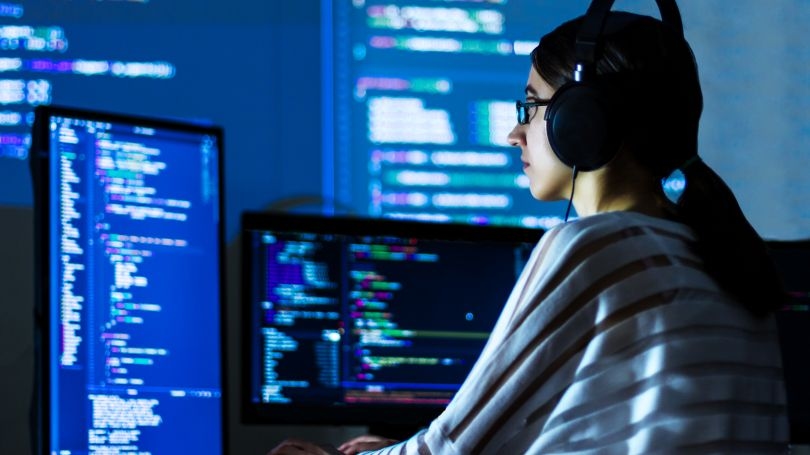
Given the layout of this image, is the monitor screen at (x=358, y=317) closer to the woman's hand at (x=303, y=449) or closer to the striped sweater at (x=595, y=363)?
the woman's hand at (x=303, y=449)

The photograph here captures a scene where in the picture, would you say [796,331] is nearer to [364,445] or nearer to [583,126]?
[364,445]

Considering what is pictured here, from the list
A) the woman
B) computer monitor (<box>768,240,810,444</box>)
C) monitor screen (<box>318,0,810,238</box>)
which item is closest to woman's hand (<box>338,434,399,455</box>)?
the woman

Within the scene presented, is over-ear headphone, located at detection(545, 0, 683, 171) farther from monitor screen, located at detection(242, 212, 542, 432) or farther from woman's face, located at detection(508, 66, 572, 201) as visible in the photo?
monitor screen, located at detection(242, 212, 542, 432)

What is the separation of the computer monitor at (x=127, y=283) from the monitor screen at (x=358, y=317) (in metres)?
0.19

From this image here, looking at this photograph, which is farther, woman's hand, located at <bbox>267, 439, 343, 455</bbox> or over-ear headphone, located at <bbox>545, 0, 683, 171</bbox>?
woman's hand, located at <bbox>267, 439, 343, 455</bbox>

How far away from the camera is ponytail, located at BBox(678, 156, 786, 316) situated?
115 centimetres

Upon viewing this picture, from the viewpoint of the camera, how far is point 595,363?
3.56ft

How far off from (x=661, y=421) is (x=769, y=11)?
205 centimetres

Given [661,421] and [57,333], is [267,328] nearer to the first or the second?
[57,333]

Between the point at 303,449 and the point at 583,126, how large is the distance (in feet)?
1.67

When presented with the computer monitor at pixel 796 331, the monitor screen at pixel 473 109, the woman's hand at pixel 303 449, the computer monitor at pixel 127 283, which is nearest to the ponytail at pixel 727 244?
the woman's hand at pixel 303 449

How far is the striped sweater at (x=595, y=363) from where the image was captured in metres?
1.08

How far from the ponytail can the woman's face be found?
0.43 ft

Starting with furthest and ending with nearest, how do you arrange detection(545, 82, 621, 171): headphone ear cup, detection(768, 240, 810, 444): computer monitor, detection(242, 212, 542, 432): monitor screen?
detection(768, 240, 810, 444): computer monitor
detection(242, 212, 542, 432): monitor screen
detection(545, 82, 621, 171): headphone ear cup
